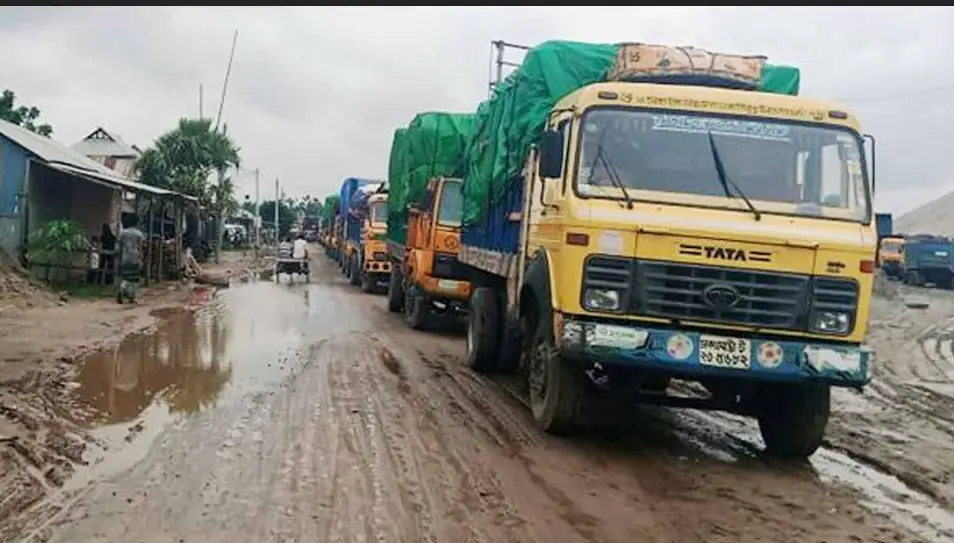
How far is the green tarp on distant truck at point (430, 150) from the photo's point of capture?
1645 cm

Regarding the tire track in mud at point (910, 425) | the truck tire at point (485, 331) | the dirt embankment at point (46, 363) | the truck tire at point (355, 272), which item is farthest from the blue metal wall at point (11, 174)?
the tire track in mud at point (910, 425)

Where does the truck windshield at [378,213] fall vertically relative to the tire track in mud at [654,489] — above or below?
above

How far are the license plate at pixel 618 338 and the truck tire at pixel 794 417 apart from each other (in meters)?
1.32

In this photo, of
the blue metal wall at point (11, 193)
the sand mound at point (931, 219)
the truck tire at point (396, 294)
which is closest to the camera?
the truck tire at point (396, 294)

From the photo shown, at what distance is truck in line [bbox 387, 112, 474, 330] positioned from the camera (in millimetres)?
15195

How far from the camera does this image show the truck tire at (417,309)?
16.0m

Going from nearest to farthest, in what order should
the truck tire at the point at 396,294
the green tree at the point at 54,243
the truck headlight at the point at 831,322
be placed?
the truck headlight at the point at 831,322 → the truck tire at the point at 396,294 → the green tree at the point at 54,243

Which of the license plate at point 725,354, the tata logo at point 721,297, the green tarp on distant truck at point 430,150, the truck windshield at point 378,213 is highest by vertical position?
the green tarp on distant truck at point 430,150

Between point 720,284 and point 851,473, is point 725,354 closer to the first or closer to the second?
point 720,284

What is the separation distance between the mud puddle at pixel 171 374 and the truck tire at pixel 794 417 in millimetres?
4853

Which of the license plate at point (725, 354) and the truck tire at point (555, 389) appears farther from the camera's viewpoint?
the truck tire at point (555, 389)

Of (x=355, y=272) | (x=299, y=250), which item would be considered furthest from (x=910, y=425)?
(x=299, y=250)

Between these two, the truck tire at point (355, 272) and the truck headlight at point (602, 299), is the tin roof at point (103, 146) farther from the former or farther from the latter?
the truck headlight at point (602, 299)

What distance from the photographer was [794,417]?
7.62m
